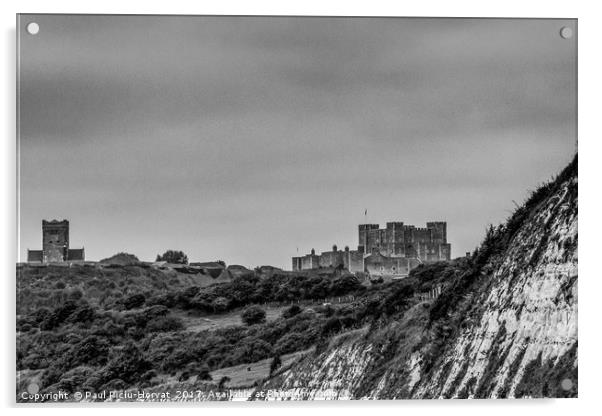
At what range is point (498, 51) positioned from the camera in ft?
41.2

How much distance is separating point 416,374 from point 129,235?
336cm

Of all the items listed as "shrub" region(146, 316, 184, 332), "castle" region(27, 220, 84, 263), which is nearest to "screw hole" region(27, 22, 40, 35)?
"castle" region(27, 220, 84, 263)

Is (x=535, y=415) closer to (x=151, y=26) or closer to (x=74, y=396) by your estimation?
(x=74, y=396)

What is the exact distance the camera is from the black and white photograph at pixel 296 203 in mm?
12312

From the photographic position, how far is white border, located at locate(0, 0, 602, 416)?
12.0 metres

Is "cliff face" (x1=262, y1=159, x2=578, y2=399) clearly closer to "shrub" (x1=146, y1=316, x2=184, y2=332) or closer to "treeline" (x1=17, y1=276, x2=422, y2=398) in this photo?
"treeline" (x1=17, y1=276, x2=422, y2=398)

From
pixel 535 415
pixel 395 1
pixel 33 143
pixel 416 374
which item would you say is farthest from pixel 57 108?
pixel 535 415

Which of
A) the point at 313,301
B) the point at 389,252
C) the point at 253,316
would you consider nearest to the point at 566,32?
the point at 389,252

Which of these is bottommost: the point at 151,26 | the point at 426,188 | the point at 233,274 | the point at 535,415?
the point at 535,415

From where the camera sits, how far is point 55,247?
12305 mm

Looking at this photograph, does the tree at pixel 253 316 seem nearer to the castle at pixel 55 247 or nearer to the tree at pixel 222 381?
the tree at pixel 222 381

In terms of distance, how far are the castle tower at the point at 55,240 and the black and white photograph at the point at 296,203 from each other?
0.03m

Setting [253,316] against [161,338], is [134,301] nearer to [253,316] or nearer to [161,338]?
[161,338]

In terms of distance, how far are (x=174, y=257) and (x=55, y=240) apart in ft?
4.08
